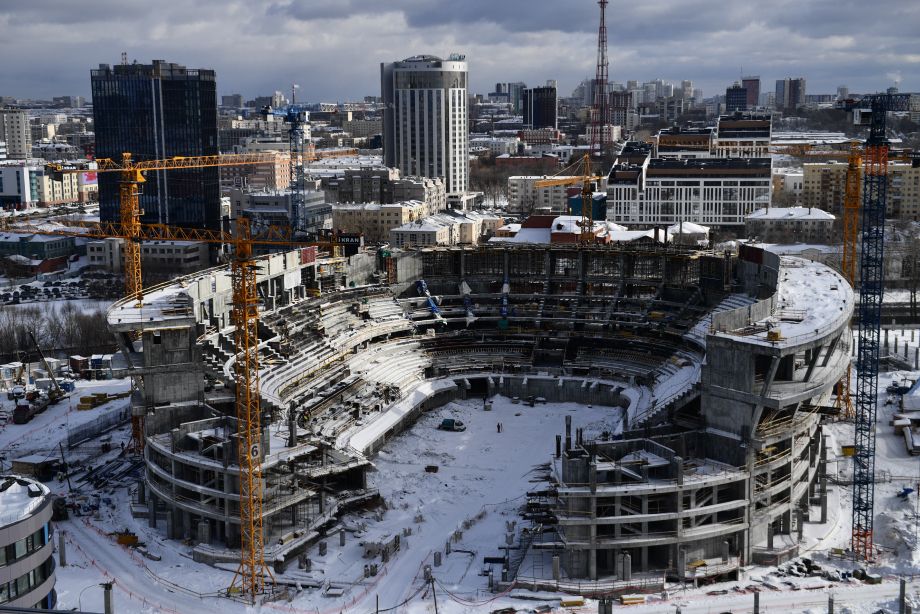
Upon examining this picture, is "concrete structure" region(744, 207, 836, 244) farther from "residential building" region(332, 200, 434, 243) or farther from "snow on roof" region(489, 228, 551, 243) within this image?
"residential building" region(332, 200, 434, 243)

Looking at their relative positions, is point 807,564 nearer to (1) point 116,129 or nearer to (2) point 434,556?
(2) point 434,556

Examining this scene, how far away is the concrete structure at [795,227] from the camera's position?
138 meters

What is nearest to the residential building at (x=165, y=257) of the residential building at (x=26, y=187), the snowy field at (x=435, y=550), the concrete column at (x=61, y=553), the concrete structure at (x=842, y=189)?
the residential building at (x=26, y=187)

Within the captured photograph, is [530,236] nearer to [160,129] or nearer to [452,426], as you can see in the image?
[160,129]

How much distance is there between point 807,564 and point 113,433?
4204 centimetres

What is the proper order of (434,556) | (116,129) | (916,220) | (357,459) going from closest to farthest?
(434,556) < (357,459) < (116,129) < (916,220)

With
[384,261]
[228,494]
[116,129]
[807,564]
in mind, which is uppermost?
[116,129]

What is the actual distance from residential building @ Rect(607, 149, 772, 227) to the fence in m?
96.9

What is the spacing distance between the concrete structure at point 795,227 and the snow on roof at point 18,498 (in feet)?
374

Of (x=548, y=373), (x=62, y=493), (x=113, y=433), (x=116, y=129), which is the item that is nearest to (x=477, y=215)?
(x=116, y=129)

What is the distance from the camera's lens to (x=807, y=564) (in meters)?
47.9

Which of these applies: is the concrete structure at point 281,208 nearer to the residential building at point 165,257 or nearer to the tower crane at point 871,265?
the residential building at point 165,257

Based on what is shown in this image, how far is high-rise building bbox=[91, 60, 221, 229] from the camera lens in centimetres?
A: 13975

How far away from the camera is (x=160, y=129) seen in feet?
461
